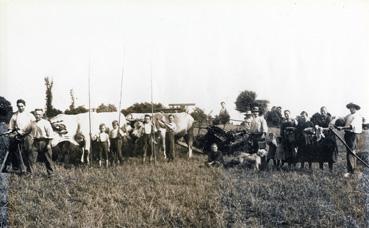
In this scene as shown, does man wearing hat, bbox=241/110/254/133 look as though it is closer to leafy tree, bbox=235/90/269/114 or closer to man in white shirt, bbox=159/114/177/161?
leafy tree, bbox=235/90/269/114

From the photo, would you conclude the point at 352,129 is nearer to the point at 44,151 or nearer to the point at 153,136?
the point at 153,136

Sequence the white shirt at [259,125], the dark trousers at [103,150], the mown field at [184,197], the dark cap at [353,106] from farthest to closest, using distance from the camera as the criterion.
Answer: the dark trousers at [103,150] → the white shirt at [259,125] → the dark cap at [353,106] → the mown field at [184,197]

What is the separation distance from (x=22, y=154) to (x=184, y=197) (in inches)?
90.2

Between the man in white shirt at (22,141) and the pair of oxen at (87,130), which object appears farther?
the pair of oxen at (87,130)

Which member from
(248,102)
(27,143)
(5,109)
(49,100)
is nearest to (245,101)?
(248,102)

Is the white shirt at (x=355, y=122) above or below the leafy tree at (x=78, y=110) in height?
below

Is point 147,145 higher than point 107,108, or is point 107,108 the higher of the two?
point 107,108

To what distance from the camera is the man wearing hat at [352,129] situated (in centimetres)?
527

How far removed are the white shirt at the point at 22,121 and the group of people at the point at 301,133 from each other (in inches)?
97.8

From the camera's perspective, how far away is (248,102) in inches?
211

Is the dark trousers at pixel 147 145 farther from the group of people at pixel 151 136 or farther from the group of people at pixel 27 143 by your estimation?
the group of people at pixel 27 143

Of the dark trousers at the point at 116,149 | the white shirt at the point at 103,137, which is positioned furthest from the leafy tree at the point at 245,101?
the white shirt at the point at 103,137

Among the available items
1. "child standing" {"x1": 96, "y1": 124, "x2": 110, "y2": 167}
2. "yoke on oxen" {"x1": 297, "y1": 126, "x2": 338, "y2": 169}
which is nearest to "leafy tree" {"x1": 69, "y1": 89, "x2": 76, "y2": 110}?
"child standing" {"x1": 96, "y1": 124, "x2": 110, "y2": 167}

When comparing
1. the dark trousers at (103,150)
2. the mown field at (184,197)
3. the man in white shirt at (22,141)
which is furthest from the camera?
the dark trousers at (103,150)
